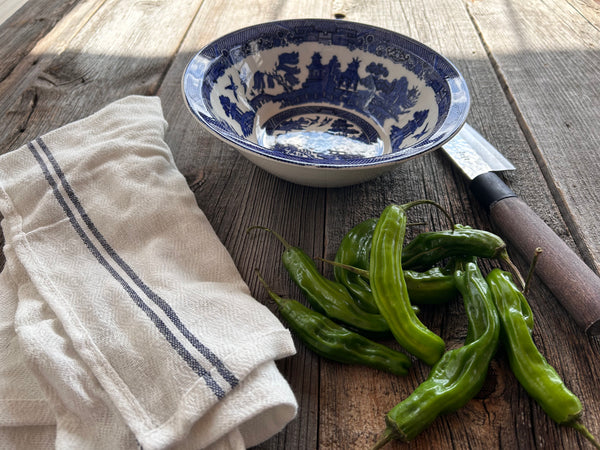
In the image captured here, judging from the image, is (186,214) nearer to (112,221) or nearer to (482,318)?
(112,221)

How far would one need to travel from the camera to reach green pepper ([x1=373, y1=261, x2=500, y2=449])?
671 mm

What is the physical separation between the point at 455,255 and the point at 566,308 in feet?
0.67

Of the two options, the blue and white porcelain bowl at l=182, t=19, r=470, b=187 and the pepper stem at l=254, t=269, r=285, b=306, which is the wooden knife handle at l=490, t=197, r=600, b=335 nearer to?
the blue and white porcelain bowl at l=182, t=19, r=470, b=187

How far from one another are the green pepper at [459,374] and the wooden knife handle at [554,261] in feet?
0.55

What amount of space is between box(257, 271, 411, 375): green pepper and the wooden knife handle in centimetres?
31

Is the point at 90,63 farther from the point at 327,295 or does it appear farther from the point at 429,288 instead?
the point at 429,288

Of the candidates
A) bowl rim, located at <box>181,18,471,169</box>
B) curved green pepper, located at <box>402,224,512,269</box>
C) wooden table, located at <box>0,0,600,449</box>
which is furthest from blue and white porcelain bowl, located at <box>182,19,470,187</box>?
curved green pepper, located at <box>402,224,512,269</box>

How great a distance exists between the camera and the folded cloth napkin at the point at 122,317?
66cm

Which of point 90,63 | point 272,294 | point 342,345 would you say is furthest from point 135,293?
point 90,63

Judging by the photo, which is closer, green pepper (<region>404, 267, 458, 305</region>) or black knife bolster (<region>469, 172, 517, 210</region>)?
green pepper (<region>404, 267, 458, 305</region>)

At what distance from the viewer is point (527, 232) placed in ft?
3.15

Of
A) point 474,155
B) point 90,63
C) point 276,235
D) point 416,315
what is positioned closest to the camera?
point 416,315

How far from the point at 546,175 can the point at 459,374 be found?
26.8 inches

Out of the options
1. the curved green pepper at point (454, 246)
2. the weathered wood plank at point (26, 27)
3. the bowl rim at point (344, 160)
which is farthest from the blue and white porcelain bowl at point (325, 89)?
the weathered wood plank at point (26, 27)
